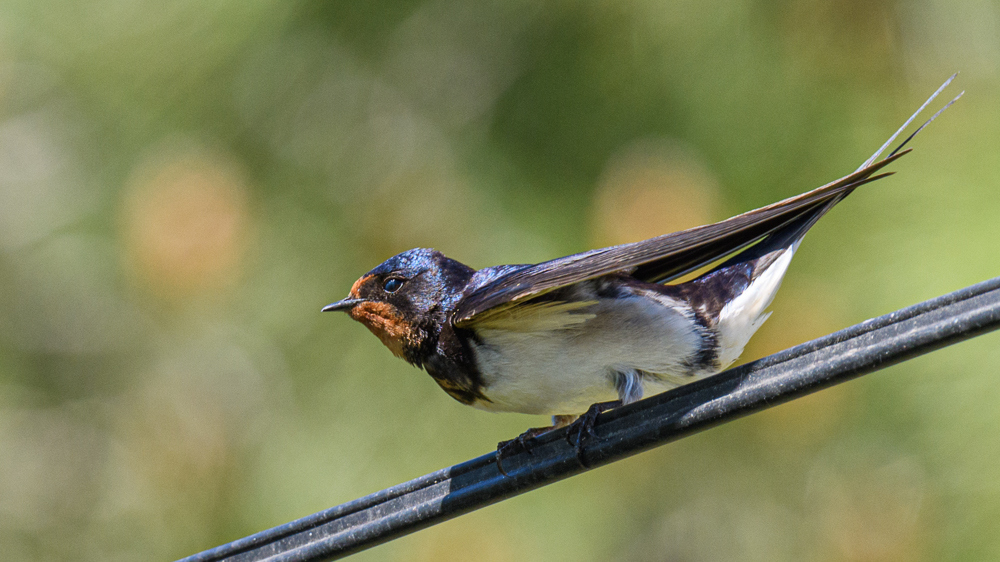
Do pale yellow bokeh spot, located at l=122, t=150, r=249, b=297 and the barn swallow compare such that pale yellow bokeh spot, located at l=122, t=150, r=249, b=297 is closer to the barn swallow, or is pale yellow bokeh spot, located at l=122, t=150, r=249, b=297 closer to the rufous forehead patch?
the rufous forehead patch

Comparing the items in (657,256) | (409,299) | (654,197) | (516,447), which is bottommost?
(516,447)

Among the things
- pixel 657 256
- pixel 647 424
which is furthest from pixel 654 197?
pixel 647 424

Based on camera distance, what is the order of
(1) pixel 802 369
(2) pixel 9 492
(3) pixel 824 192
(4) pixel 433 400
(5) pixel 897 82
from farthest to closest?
1. (2) pixel 9 492
2. (4) pixel 433 400
3. (5) pixel 897 82
4. (3) pixel 824 192
5. (1) pixel 802 369

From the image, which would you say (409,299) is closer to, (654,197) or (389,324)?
(389,324)

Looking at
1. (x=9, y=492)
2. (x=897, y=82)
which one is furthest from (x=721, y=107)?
(x=9, y=492)

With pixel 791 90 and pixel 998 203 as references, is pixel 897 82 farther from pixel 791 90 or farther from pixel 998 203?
pixel 998 203

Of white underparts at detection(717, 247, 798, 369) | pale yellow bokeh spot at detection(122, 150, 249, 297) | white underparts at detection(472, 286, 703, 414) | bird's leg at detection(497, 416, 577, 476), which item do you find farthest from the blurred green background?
bird's leg at detection(497, 416, 577, 476)
